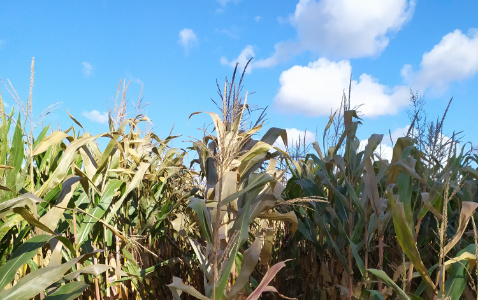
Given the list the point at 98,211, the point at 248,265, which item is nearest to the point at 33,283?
the point at 98,211

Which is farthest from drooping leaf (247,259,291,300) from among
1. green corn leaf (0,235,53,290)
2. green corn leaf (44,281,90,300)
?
green corn leaf (0,235,53,290)

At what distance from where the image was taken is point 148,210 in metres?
2.62

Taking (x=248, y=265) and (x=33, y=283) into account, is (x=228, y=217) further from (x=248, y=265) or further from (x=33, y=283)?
(x=33, y=283)

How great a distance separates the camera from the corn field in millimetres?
1539

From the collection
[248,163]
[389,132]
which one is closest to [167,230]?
[248,163]

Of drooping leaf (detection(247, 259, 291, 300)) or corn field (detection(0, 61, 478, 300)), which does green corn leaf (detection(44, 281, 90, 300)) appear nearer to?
corn field (detection(0, 61, 478, 300))

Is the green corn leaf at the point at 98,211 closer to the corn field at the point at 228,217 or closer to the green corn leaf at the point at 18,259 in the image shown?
the corn field at the point at 228,217

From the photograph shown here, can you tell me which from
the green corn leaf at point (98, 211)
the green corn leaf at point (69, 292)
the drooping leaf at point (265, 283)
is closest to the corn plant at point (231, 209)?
the drooping leaf at point (265, 283)

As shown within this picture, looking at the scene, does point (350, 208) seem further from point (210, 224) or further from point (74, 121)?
point (74, 121)

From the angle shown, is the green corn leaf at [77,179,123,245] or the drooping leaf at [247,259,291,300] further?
the green corn leaf at [77,179,123,245]

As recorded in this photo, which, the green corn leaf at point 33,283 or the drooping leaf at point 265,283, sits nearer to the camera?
the green corn leaf at point 33,283

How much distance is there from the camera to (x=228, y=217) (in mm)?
1875

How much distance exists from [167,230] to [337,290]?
116 centimetres

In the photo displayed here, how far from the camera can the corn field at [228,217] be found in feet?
5.05
